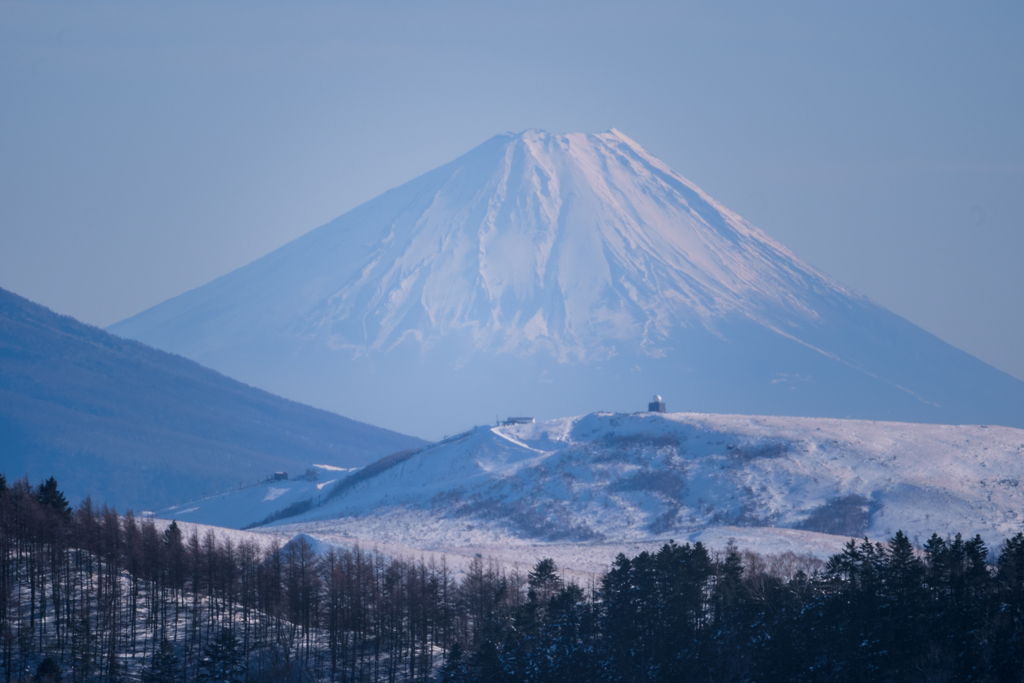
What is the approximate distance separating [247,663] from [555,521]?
70.9 m

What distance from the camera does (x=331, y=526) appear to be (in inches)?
5768

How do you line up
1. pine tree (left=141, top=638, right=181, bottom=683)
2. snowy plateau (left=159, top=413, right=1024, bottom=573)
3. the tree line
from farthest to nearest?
snowy plateau (left=159, top=413, right=1024, bottom=573), pine tree (left=141, top=638, right=181, bottom=683), the tree line

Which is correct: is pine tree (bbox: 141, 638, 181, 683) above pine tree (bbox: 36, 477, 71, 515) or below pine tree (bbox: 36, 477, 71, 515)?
below

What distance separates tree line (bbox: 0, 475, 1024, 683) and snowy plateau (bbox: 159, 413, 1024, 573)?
23.5m

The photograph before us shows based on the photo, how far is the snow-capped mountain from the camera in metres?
130

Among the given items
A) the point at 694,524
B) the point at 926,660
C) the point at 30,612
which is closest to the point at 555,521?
the point at 694,524

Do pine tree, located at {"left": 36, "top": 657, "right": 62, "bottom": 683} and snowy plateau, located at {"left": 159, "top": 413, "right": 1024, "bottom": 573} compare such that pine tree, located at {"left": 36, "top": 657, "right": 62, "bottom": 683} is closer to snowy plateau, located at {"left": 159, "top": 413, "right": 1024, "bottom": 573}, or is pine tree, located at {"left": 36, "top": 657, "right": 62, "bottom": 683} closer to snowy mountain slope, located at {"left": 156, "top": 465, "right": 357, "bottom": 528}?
snowy plateau, located at {"left": 159, "top": 413, "right": 1024, "bottom": 573}

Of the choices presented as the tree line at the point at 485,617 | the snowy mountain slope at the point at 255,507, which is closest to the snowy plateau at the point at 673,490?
the snowy mountain slope at the point at 255,507

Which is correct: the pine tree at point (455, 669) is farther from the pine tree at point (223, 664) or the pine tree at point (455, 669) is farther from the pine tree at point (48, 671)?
the pine tree at point (48, 671)

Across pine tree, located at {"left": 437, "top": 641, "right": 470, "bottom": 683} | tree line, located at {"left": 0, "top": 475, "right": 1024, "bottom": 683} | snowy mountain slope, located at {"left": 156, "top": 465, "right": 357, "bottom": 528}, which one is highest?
snowy mountain slope, located at {"left": 156, "top": 465, "right": 357, "bottom": 528}

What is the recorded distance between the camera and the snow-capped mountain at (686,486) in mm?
129625

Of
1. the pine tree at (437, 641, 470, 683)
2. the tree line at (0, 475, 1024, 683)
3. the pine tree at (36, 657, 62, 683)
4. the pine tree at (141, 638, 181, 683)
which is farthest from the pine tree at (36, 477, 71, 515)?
the pine tree at (437, 641, 470, 683)

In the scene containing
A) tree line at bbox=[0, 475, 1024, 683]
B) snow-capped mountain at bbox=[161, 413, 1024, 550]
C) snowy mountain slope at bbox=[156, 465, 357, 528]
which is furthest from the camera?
snowy mountain slope at bbox=[156, 465, 357, 528]

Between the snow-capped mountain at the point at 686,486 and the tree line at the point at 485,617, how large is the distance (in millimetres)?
41129
